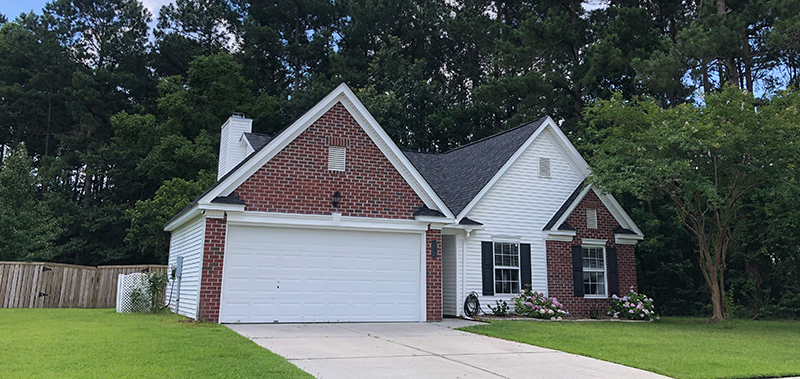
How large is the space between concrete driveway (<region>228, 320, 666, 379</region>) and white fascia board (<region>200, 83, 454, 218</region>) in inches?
126

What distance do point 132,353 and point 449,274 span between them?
10872 mm

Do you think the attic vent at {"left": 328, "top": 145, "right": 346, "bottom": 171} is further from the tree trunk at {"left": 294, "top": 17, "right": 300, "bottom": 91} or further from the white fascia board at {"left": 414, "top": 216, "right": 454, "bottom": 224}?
the tree trunk at {"left": 294, "top": 17, "right": 300, "bottom": 91}

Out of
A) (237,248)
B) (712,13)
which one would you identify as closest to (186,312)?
(237,248)

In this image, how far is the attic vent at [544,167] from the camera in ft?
61.6

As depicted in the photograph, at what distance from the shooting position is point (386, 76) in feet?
118

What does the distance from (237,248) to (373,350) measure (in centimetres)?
532

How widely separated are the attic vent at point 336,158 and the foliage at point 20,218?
52.0ft

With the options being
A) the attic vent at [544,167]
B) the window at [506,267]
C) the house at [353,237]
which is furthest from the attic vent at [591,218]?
the window at [506,267]

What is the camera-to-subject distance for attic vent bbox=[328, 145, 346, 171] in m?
13.9

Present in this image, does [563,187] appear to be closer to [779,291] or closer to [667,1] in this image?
[779,291]

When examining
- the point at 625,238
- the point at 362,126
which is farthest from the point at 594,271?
the point at 362,126

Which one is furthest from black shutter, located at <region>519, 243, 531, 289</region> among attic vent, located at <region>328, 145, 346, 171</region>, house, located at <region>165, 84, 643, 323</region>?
attic vent, located at <region>328, 145, 346, 171</region>

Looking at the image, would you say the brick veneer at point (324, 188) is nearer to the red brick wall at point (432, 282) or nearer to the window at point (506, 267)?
the red brick wall at point (432, 282)

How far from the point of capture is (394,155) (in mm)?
14484
